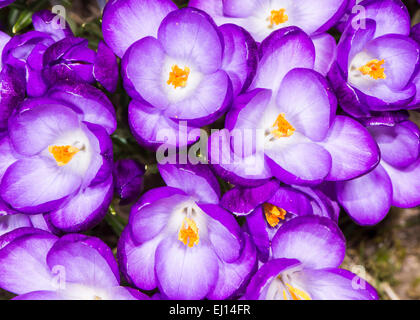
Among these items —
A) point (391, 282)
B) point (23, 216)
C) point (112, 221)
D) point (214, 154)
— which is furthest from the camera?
point (391, 282)

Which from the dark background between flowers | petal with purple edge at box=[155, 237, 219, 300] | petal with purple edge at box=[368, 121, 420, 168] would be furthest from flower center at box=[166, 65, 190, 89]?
the dark background between flowers

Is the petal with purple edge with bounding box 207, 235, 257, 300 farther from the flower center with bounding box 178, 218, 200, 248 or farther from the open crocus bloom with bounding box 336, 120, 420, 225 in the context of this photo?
the open crocus bloom with bounding box 336, 120, 420, 225

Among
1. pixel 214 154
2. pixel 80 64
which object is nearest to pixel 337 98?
pixel 214 154

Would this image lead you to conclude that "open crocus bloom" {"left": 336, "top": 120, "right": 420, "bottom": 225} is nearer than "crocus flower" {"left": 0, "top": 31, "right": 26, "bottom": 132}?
No

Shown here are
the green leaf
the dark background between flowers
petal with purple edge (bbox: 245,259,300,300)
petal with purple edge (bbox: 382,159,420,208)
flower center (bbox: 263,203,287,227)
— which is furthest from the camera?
the dark background between flowers

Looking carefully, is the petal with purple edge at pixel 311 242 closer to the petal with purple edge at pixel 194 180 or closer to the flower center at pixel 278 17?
the petal with purple edge at pixel 194 180

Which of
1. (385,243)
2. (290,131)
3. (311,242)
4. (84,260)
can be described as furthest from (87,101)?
(385,243)

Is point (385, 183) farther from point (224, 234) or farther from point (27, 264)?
point (27, 264)
